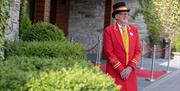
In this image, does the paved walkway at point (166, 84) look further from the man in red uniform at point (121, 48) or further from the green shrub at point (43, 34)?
the man in red uniform at point (121, 48)

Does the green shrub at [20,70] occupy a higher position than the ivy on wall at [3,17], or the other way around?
the ivy on wall at [3,17]

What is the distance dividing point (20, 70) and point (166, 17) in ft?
61.8

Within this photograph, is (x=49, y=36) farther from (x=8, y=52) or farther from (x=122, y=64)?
(x=122, y=64)

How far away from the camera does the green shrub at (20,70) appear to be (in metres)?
4.46

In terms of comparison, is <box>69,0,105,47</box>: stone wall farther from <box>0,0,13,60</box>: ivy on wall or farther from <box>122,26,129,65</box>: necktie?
<box>122,26,129,65</box>: necktie

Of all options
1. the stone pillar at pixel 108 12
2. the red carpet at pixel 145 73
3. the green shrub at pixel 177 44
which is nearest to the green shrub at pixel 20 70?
the red carpet at pixel 145 73

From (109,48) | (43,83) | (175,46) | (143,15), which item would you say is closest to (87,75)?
(43,83)

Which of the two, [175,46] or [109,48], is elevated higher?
[109,48]

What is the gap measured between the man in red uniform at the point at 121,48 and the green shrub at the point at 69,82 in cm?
129

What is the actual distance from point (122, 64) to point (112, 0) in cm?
1231

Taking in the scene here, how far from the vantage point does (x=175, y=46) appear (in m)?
22.9

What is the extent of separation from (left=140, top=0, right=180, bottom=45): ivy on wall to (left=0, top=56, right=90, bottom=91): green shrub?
17.1 metres

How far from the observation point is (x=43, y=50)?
304 inches

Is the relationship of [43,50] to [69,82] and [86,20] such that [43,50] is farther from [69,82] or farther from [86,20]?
[86,20]
